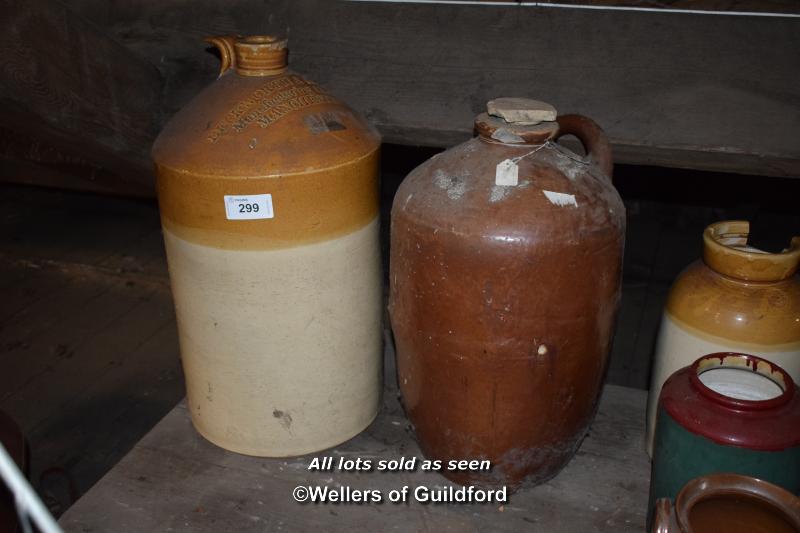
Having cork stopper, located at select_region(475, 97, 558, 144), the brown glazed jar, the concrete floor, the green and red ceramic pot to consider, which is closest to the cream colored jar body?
the brown glazed jar

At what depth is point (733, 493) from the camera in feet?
3.30

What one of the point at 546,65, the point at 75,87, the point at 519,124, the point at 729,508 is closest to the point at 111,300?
the point at 75,87

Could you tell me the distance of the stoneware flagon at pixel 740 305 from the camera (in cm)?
129

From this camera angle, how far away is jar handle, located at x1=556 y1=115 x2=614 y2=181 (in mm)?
1312

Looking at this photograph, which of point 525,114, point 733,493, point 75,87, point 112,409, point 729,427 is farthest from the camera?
point 112,409

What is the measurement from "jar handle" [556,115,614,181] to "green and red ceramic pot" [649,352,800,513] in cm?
38

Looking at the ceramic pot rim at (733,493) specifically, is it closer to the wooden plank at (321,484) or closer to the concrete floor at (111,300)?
the wooden plank at (321,484)

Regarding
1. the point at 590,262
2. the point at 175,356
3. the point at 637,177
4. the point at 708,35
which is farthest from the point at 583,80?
the point at 637,177

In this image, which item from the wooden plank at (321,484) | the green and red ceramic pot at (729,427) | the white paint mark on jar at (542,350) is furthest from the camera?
the wooden plank at (321,484)

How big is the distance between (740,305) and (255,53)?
38.8 inches

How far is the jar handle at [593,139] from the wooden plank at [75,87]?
95cm

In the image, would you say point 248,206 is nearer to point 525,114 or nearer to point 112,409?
point 525,114

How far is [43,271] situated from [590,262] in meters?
2.79

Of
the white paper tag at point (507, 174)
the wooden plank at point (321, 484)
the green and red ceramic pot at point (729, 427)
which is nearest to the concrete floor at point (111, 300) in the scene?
the wooden plank at point (321, 484)
